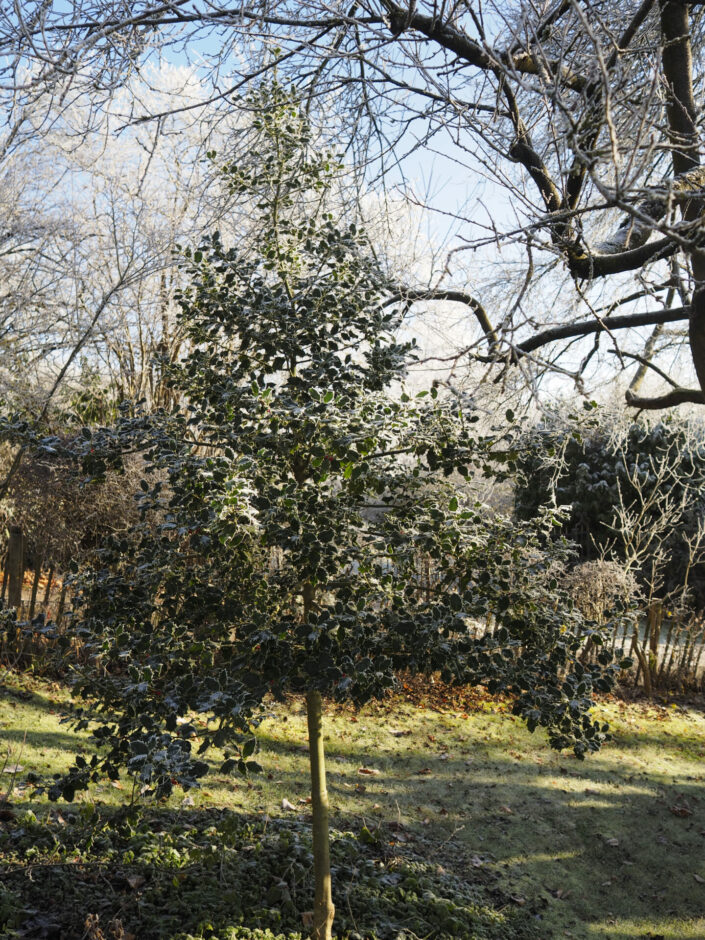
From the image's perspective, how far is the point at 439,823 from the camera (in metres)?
5.11

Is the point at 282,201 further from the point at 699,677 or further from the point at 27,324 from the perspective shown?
the point at 699,677

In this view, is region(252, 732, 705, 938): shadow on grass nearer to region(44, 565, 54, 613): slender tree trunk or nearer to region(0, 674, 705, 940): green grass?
region(0, 674, 705, 940): green grass

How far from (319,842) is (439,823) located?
2190mm

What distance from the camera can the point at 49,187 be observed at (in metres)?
8.44

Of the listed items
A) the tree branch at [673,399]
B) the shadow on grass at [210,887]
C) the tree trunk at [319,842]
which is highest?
the tree branch at [673,399]

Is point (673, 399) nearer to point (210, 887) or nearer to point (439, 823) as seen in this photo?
point (439, 823)

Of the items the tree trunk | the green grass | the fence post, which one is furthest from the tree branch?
the fence post

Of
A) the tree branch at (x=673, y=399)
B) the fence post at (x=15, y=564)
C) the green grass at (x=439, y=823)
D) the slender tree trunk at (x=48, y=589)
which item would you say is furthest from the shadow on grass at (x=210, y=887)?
the fence post at (x=15, y=564)

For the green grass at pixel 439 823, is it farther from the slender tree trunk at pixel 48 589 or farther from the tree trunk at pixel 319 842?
the slender tree trunk at pixel 48 589

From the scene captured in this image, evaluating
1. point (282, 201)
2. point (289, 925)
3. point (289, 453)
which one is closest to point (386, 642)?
point (289, 453)

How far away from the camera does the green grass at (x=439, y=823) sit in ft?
11.8

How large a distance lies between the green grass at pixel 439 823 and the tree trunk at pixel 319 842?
0.47 ft

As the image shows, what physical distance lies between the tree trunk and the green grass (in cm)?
14

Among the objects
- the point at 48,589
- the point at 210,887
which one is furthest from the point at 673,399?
the point at 48,589
